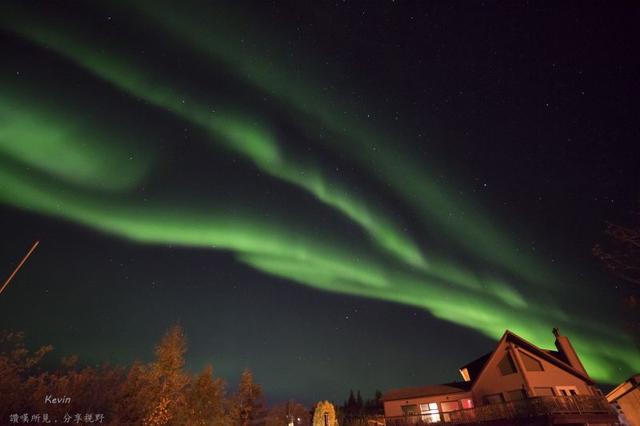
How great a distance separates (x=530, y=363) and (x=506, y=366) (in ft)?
6.70

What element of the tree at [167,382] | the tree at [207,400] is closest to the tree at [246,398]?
the tree at [207,400]

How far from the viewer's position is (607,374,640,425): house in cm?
2693

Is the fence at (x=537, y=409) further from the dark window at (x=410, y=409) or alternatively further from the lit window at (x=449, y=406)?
the dark window at (x=410, y=409)

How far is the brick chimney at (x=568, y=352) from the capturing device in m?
31.1

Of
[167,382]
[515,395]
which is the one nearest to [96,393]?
[167,382]

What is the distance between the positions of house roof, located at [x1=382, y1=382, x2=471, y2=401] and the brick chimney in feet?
32.2

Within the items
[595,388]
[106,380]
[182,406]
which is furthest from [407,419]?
[106,380]

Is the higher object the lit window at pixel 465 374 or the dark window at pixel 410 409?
the lit window at pixel 465 374

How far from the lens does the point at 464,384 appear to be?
3412 centimetres

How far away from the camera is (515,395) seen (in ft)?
91.9

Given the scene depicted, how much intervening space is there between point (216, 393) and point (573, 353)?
4517cm

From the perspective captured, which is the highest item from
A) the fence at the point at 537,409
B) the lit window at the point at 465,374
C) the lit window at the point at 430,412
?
the lit window at the point at 465,374

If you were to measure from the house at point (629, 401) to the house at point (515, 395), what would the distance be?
5.95ft

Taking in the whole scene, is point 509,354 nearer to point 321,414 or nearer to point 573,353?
point 573,353
